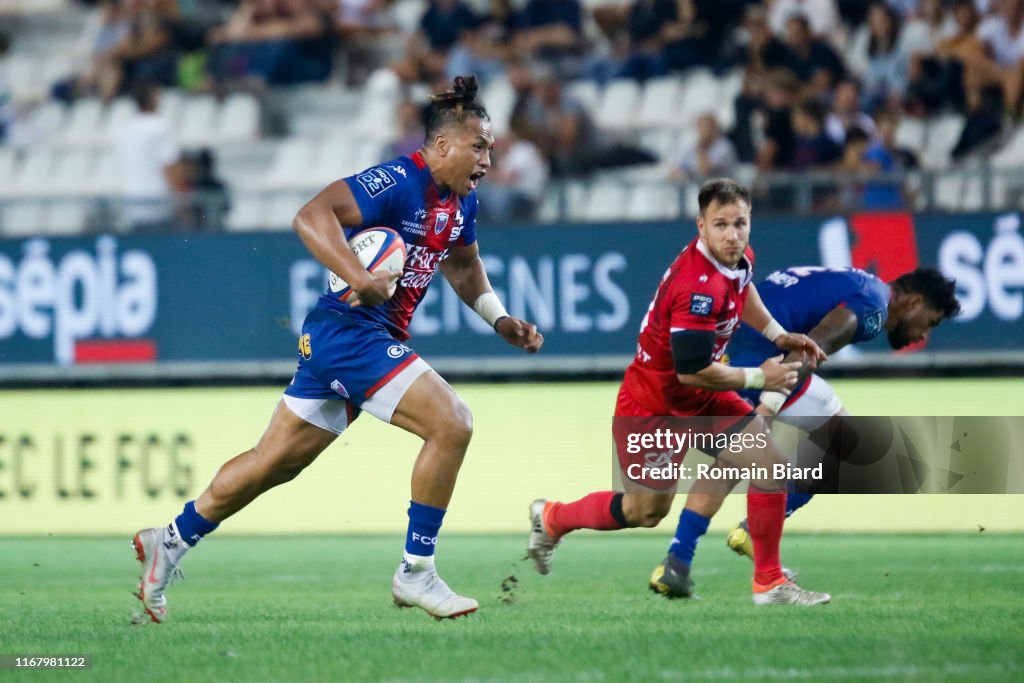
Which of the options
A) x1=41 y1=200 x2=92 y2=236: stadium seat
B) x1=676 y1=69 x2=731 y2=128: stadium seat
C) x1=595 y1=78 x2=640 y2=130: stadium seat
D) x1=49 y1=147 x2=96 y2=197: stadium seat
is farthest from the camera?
x1=49 y1=147 x2=96 y2=197: stadium seat

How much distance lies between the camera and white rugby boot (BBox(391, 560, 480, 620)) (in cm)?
670

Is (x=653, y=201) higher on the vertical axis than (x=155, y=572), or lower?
higher

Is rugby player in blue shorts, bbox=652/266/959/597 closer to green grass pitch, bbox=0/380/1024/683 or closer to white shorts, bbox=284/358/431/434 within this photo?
green grass pitch, bbox=0/380/1024/683

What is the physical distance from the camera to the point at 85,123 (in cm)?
1725

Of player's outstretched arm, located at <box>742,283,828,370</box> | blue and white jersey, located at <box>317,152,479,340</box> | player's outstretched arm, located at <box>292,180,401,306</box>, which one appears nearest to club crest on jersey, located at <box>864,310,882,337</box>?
player's outstretched arm, located at <box>742,283,828,370</box>

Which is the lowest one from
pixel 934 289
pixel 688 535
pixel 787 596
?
pixel 787 596

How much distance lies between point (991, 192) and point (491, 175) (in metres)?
4.33

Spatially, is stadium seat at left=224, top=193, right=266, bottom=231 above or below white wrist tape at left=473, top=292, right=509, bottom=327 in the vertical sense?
above

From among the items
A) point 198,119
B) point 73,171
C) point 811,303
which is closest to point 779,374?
point 811,303

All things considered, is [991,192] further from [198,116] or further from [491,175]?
[198,116]

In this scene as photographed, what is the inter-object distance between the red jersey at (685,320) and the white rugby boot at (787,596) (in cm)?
87

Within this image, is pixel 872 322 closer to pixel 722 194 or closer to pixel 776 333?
pixel 776 333

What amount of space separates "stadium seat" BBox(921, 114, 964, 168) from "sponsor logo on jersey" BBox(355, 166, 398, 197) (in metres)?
7.97

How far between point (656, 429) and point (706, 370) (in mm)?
627
